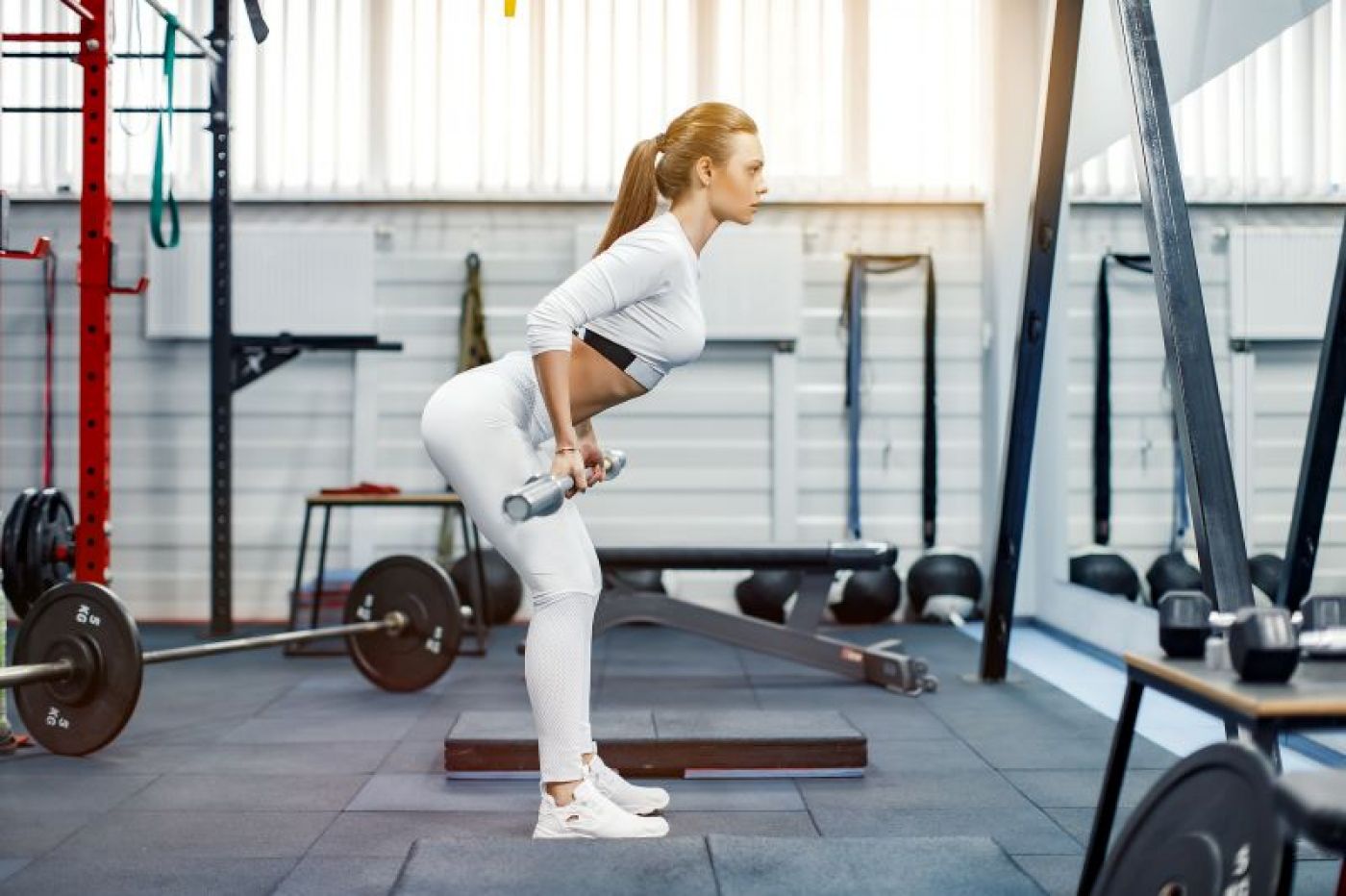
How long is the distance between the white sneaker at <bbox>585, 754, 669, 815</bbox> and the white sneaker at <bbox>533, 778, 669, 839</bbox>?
20 cm

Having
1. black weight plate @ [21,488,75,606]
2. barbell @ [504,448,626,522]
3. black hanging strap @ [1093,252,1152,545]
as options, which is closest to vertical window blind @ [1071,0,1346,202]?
black hanging strap @ [1093,252,1152,545]

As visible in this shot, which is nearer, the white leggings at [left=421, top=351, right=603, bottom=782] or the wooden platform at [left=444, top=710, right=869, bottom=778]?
the white leggings at [left=421, top=351, right=603, bottom=782]

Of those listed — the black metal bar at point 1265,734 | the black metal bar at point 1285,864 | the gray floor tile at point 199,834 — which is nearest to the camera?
the black metal bar at point 1285,864

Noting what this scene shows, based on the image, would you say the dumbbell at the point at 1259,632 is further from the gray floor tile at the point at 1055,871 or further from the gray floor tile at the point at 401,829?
the gray floor tile at the point at 401,829

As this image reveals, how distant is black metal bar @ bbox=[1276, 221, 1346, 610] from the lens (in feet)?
9.28

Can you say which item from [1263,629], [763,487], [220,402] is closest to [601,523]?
[763,487]

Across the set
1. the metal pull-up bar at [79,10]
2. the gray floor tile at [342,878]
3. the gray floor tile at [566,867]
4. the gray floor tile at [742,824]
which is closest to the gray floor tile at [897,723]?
the gray floor tile at [742,824]

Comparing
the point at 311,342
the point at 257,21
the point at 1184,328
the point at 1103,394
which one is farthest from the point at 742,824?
the point at 311,342

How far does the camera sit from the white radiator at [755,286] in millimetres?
5664

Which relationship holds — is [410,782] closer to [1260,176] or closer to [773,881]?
[773,881]

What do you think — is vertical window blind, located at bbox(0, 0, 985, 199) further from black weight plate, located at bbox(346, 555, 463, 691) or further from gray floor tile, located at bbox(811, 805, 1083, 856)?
gray floor tile, located at bbox(811, 805, 1083, 856)

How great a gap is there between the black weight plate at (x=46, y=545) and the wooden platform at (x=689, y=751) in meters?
1.50

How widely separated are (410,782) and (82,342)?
174 centimetres

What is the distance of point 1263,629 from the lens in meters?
1.31
